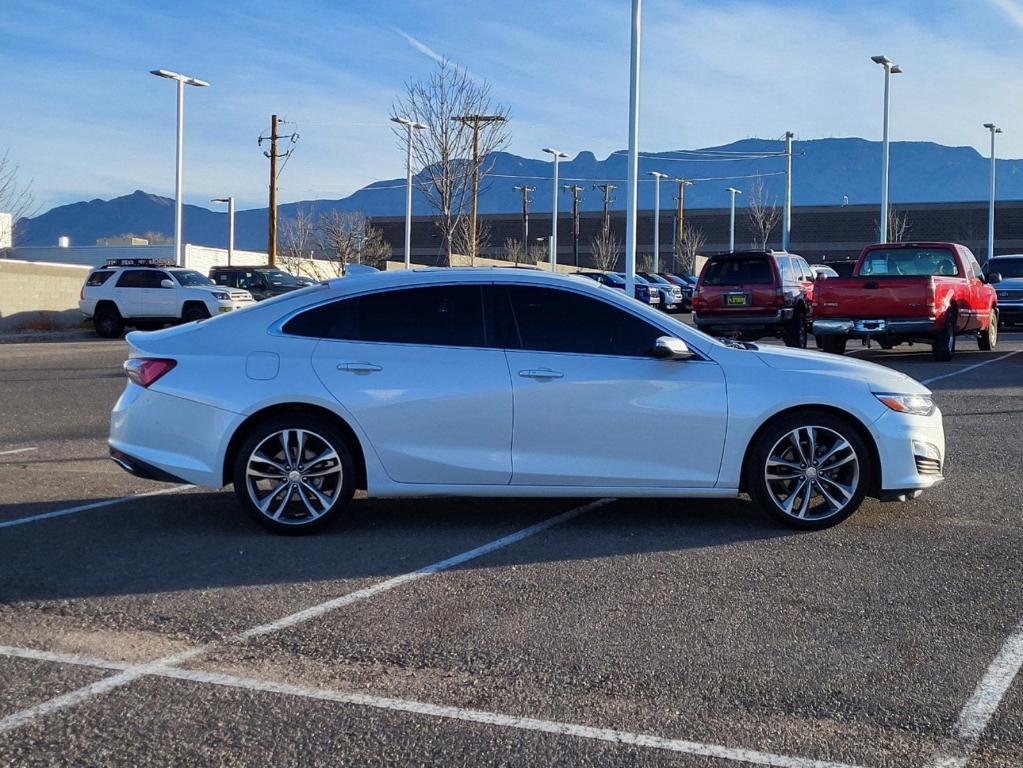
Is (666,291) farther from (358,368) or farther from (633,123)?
(358,368)

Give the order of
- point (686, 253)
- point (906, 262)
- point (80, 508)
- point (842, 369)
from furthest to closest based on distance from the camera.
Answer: point (686, 253) → point (906, 262) → point (80, 508) → point (842, 369)

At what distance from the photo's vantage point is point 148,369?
723 cm

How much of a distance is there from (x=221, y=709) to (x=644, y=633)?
182 cm

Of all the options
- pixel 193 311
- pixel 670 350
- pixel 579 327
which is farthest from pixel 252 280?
pixel 670 350

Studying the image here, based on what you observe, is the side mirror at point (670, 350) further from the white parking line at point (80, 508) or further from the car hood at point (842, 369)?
the white parking line at point (80, 508)

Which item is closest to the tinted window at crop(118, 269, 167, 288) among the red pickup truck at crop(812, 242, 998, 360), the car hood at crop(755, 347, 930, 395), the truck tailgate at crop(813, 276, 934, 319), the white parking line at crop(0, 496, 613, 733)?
the red pickup truck at crop(812, 242, 998, 360)

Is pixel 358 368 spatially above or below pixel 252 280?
below

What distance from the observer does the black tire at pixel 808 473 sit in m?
7.18

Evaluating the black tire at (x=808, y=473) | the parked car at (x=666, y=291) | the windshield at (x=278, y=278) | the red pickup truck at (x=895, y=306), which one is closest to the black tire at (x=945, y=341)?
the red pickup truck at (x=895, y=306)

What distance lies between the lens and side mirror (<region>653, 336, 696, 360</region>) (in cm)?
710

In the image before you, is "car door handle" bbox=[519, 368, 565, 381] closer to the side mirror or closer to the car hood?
the side mirror

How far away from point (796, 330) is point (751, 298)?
1111 millimetres

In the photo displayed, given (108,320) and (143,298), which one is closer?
(143,298)

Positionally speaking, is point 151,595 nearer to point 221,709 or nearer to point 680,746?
point 221,709
